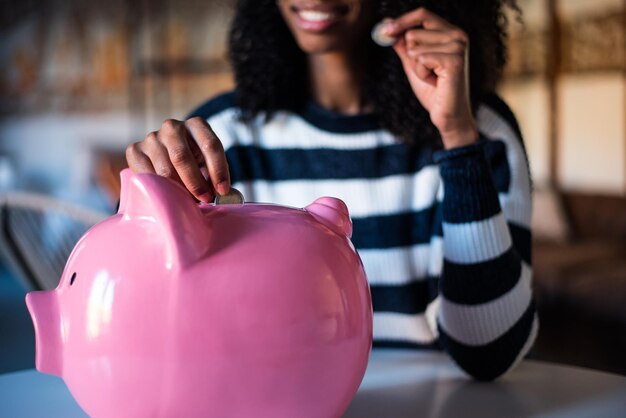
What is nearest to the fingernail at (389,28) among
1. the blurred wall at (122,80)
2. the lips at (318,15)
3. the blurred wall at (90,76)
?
the lips at (318,15)

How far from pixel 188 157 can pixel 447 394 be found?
1.04ft

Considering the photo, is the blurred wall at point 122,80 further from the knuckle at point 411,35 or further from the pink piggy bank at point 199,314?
the pink piggy bank at point 199,314

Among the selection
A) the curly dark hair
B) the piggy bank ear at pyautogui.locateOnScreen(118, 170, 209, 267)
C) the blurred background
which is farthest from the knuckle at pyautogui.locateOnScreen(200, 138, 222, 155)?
the blurred background

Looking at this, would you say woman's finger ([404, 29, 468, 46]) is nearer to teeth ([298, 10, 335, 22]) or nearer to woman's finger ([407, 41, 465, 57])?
woman's finger ([407, 41, 465, 57])

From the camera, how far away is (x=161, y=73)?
16.7 ft

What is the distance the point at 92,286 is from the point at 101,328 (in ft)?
0.09

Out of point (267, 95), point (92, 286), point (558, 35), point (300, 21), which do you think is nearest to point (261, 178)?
point (267, 95)

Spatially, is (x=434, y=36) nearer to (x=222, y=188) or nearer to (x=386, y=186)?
(x=386, y=186)

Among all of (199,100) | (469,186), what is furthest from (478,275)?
(199,100)

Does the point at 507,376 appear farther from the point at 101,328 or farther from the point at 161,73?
the point at 161,73

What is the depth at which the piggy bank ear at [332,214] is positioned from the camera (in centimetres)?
56

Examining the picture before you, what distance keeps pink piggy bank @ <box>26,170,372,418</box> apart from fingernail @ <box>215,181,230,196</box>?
0.06m

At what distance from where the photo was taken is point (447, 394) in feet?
2.27

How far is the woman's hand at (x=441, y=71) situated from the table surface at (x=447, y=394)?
0.26 metres
